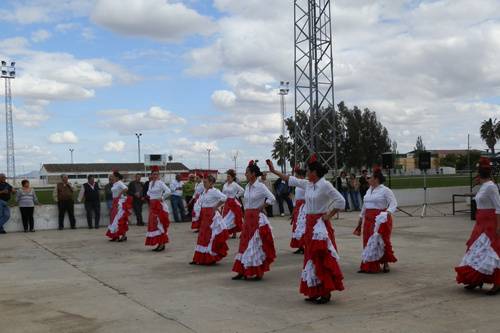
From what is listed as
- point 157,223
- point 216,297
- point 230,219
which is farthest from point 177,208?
point 216,297

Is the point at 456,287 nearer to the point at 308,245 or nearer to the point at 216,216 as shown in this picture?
the point at 308,245

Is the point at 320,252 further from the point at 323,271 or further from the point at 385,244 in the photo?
the point at 385,244

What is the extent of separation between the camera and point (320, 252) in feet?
23.6

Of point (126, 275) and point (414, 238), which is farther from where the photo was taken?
point (414, 238)

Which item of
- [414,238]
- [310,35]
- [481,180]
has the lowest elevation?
[414,238]

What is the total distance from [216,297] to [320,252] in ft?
5.21

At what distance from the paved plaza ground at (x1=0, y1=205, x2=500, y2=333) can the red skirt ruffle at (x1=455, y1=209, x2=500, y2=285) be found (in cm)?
20

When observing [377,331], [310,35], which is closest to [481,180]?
[377,331]

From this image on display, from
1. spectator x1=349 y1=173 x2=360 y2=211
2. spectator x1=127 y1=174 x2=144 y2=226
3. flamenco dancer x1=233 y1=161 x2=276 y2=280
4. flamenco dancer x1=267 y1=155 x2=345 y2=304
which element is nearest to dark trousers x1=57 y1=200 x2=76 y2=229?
spectator x1=127 y1=174 x2=144 y2=226

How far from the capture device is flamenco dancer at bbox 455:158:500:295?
7.40 m

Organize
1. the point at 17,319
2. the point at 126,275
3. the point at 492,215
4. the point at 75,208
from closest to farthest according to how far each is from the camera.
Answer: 1. the point at 17,319
2. the point at 492,215
3. the point at 126,275
4. the point at 75,208

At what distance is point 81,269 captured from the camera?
10.3 metres

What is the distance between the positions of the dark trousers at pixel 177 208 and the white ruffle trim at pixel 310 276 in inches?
542

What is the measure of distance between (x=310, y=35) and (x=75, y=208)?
46.0 feet
